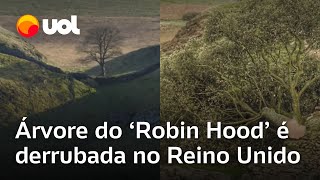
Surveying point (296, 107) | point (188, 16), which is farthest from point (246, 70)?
point (188, 16)

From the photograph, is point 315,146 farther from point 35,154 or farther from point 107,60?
point 35,154

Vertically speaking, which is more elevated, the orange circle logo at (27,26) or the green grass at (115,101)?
the orange circle logo at (27,26)

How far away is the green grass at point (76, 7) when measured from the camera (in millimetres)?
17531

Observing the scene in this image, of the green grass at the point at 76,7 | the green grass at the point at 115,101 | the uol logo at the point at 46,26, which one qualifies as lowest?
the green grass at the point at 115,101

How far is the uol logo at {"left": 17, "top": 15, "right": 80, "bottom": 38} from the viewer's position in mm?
17016

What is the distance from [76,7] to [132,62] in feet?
9.07

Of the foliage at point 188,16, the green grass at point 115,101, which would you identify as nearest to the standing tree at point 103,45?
the green grass at point 115,101

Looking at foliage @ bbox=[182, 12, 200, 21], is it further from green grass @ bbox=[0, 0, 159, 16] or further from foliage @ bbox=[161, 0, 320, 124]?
green grass @ bbox=[0, 0, 159, 16]

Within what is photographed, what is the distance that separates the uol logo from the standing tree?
0.67 metres

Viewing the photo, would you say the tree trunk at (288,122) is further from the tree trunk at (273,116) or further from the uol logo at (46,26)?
the uol logo at (46,26)

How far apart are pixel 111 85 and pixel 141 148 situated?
8.51 ft

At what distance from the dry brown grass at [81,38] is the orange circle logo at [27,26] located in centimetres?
18

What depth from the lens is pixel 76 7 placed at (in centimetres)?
1773

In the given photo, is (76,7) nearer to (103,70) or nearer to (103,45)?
(103,45)
